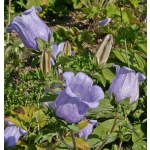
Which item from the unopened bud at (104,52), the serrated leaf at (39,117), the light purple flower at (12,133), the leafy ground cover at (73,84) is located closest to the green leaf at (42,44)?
the leafy ground cover at (73,84)

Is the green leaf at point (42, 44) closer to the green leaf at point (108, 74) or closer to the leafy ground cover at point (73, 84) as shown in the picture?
the leafy ground cover at point (73, 84)

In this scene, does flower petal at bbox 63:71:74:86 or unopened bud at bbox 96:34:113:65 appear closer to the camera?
flower petal at bbox 63:71:74:86

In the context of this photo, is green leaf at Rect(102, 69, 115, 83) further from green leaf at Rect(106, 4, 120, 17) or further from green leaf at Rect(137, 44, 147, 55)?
A: green leaf at Rect(106, 4, 120, 17)

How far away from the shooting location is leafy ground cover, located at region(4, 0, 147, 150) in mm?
1467

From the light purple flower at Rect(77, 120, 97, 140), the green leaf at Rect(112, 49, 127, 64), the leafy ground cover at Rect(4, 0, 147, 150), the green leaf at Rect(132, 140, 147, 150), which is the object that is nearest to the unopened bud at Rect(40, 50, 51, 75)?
the leafy ground cover at Rect(4, 0, 147, 150)

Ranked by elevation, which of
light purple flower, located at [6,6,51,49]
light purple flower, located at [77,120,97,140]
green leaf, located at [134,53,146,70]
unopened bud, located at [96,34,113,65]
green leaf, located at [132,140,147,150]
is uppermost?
light purple flower, located at [6,6,51,49]

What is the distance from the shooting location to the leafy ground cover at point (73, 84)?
4.81 feet

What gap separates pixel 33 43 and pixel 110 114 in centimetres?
42

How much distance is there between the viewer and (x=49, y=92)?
1.67 m

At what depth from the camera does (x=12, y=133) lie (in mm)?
2082

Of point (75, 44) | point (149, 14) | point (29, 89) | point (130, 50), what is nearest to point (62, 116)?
point (149, 14)

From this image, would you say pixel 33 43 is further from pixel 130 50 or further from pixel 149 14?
pixel 130 50

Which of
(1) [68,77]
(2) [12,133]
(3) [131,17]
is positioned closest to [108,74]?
(3) [131,17]

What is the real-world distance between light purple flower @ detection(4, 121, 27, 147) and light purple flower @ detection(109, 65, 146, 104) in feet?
2.46
